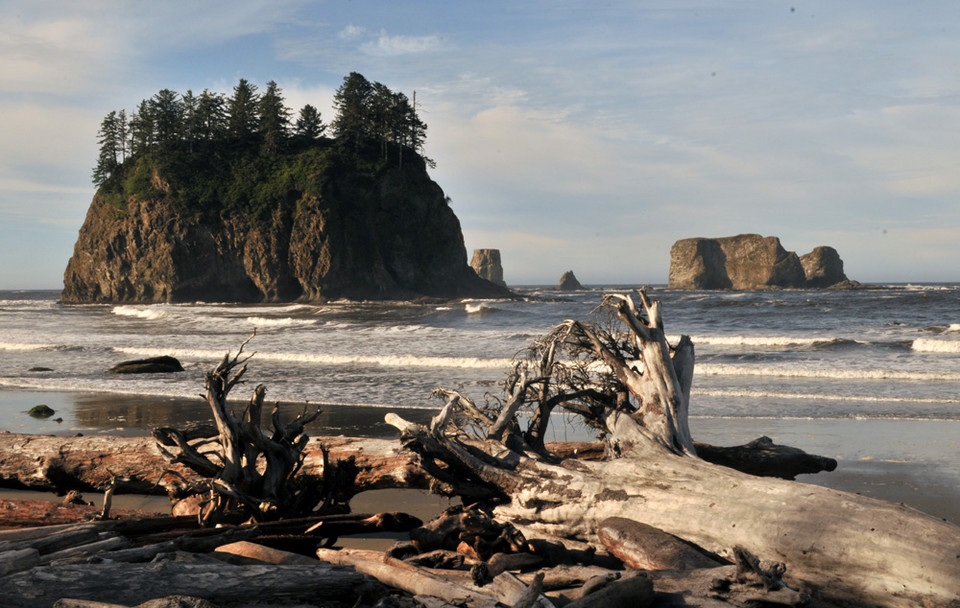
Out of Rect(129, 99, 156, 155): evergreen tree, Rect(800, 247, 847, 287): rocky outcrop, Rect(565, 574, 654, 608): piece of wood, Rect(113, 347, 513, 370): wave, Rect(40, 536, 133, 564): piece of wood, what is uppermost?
Rect(129, 99, 156, 155): evergreen tree

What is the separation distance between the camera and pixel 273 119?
69625mm

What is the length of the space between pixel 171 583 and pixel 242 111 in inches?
2979

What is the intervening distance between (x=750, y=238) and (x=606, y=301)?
106m

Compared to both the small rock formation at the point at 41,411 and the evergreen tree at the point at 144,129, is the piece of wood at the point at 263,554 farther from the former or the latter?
the evergreen tree at the point at 144,129

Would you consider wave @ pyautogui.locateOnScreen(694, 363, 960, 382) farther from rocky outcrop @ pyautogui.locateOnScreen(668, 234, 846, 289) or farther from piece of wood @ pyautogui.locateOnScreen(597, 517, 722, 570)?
rocky outcrop @ pyautogui.locateOnScreen(668, 234, 846, 289)

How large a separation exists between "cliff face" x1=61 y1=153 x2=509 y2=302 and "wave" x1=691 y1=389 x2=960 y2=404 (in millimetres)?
49395

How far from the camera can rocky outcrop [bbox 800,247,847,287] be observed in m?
97.0

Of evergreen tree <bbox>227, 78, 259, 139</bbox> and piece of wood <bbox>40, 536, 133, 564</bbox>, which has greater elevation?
evergreen tree <bbox>227, 78, 259, 139</bbox>

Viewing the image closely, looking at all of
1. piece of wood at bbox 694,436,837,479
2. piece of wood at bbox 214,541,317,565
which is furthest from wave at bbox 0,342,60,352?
→ piece of wood at bbox 694,436,837,479

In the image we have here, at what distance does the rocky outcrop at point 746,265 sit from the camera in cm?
9756

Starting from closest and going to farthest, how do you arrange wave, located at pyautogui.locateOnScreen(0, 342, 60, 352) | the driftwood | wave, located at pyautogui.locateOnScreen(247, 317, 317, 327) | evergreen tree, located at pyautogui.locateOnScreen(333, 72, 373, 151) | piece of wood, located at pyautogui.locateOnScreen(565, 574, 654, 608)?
piece of wood, located at pyautogui.locateOnScreen(565, 574, 654, 608)
the driftwood
wave, located at pyautogui.locateOnScreen(0, 342, 60, 352)
wave, located at pyautogui.locateOnScreen(247, 317, 317, 327)
evergreen tree, located at pyautogui.locateOnScreen(333, 72, 373, 151)

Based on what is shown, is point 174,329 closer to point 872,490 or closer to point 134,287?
point 872,490

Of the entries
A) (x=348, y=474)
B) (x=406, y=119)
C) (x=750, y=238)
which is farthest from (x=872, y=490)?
(x=750, y=238)

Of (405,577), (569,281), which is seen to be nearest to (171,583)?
(405,577)
